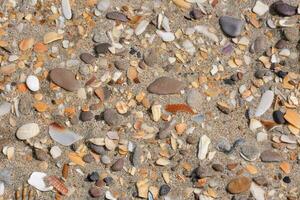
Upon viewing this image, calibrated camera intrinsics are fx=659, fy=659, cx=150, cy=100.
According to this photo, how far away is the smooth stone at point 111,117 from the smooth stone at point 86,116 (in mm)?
34

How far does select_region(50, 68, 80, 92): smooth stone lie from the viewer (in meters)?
1.70

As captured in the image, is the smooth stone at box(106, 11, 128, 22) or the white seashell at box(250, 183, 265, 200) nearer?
the white seashell at box(250, 183, 265, 200)

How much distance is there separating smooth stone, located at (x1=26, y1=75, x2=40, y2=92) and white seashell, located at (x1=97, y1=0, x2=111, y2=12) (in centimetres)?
26

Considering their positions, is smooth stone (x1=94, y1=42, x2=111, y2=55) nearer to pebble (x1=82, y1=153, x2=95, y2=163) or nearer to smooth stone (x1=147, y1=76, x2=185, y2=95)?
smooth stone (x1=147, y1=76, x2=185, y2=95)

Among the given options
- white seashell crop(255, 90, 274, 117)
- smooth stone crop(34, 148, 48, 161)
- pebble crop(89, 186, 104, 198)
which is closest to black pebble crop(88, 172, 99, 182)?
Answer: pebble crop(89, 186, 104, 198)

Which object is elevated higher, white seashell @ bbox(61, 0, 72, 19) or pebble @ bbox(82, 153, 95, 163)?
white seashell @ bbox(61, 0, 72, 19)

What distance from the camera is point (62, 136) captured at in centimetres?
168

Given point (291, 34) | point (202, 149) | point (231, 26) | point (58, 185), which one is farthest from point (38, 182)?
point (291, 34)

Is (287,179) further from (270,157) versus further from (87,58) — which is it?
(87,58)

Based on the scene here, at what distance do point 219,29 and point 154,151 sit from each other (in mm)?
372

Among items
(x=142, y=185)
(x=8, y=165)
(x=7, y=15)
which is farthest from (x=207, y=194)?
(x=7, y=15)

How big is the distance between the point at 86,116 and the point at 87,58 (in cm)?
16

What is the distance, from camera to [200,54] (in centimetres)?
173

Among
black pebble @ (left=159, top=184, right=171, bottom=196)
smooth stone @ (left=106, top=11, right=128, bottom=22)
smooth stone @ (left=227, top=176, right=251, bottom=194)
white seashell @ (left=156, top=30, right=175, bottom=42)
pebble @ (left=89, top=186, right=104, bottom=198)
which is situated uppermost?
smooth stone @ (left=106, top=11, right=128, bottom=22)
